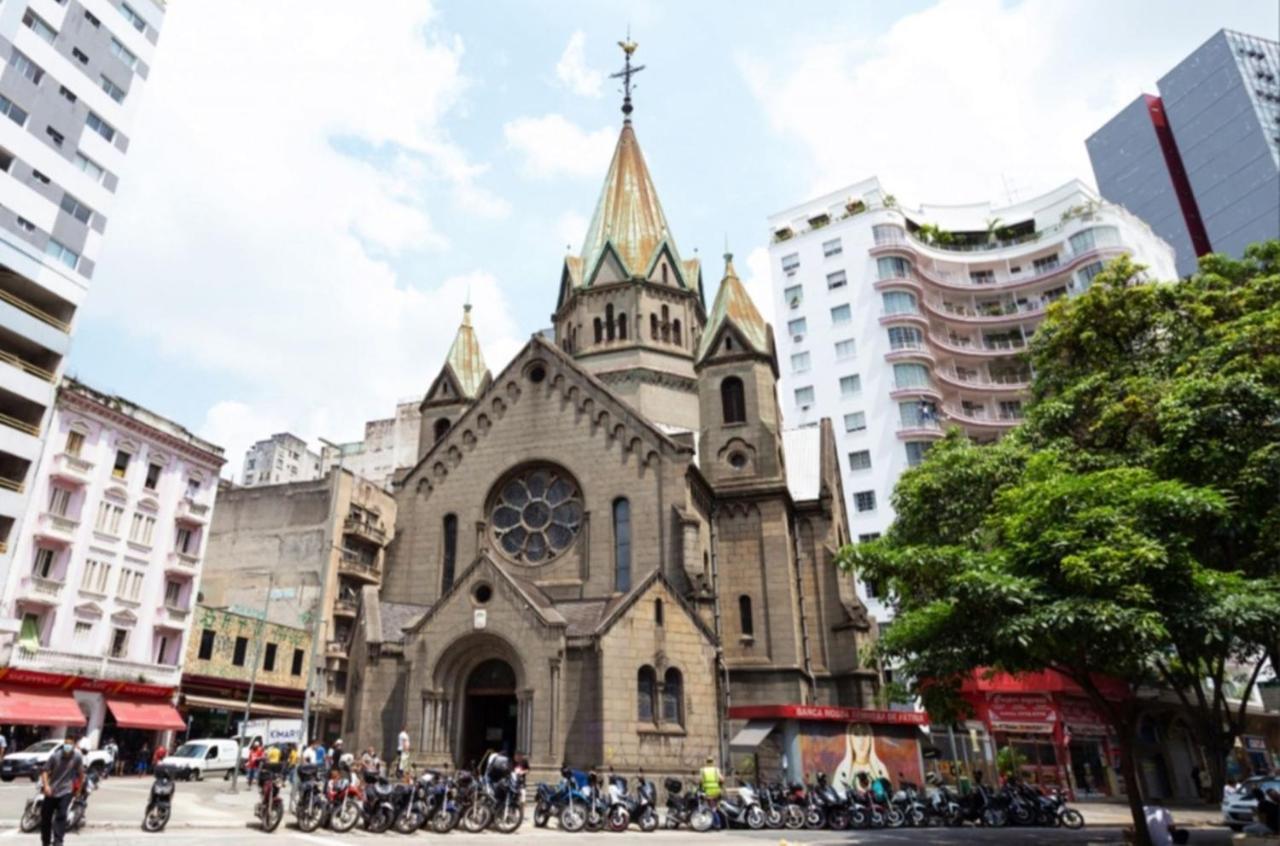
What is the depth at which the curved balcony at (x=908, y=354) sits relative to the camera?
198 feet

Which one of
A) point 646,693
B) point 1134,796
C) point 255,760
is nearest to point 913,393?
point 646,693

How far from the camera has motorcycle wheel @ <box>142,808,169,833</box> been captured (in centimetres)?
1566

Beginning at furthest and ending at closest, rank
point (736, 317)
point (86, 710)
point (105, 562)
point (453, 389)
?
point (453, 389) < point (736, 317) < point (105, 562) < point (86, 710)

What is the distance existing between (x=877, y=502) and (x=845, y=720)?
104 feet

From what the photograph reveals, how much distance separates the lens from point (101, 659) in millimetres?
35062

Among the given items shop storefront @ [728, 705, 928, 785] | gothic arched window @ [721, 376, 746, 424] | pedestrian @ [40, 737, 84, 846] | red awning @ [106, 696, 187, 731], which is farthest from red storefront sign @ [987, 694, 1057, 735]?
red awning @ [106, 696, 187, 731]

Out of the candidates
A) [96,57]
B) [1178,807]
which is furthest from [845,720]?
[96,57]

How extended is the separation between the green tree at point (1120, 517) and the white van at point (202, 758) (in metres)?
26.3

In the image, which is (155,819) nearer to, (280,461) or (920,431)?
(920,431)

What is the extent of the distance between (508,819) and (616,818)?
258 centimetres

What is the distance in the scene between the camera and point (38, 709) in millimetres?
32062

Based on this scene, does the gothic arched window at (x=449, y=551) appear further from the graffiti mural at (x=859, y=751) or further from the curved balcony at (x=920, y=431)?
the curved balcony at (x=920, y=431)

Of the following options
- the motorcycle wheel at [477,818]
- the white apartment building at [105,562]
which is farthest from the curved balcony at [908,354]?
the motorcycle wheel at [477,818]

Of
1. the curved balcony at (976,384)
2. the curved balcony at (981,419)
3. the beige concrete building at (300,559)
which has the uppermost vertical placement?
the curved balcony at (976,384)
